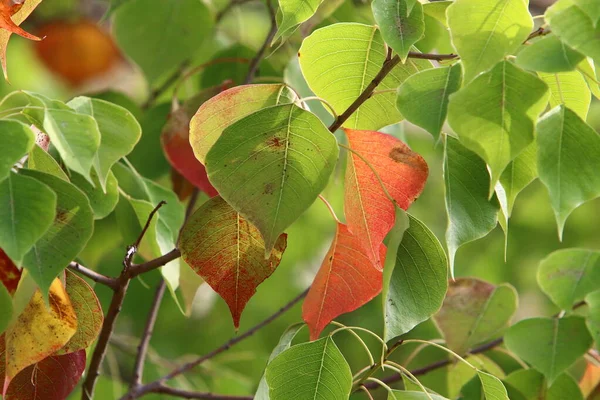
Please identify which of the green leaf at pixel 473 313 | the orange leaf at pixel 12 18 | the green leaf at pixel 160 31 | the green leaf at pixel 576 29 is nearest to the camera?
the green leaf at pixel 576 29

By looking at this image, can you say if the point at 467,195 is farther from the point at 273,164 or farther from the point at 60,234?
the point at 60,234

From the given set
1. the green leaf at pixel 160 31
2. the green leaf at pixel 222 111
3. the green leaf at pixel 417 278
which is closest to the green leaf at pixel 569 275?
the green leaf at pixel 417 278

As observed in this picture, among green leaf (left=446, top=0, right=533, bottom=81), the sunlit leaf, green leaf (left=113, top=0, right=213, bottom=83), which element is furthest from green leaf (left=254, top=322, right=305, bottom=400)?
green leaf (left=113, top=0, right=213, bottom=83)

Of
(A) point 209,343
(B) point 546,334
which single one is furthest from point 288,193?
(A) point 209,343

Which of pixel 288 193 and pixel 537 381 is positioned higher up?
pixel 288 193

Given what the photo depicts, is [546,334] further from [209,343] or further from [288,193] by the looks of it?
[209,343]

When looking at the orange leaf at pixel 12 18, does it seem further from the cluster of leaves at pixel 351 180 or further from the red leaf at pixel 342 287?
the red leaf at pixel 342 287
